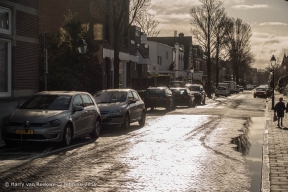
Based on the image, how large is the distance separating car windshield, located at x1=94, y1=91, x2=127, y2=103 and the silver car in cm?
311

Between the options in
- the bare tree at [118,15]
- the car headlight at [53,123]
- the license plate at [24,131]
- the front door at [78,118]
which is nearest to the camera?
the license plate at [24,131]

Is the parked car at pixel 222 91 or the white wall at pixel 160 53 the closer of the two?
the parked car at pixel 222 91

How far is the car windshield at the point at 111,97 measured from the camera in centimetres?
1758

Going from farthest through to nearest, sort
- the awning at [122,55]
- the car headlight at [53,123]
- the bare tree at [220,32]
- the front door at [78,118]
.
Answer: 1. the bare tree at [220,32]
2. the awning at [122,55]
3. the front door at [78,118]
4. the car headlight at [53,123]

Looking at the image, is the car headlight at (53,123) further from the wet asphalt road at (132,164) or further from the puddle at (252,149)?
the puddle at (252,149)

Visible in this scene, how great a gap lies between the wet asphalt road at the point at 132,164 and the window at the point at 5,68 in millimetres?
5396

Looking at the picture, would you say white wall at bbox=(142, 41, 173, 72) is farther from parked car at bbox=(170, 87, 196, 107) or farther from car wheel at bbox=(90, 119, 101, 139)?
car wheel at bbox=(90, 119, 101, 139)

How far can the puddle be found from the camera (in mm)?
8609

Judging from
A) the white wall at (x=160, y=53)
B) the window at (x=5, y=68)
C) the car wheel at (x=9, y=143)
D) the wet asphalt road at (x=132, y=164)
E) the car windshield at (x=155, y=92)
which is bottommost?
the wet asphalt road at (x=132, y=164)

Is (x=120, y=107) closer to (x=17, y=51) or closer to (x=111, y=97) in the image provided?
(x=111, y=97)

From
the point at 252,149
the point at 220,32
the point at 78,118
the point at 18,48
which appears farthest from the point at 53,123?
the point at 220,32

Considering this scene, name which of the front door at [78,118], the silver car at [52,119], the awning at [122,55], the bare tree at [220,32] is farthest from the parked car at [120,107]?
the bare tree at [220,32]

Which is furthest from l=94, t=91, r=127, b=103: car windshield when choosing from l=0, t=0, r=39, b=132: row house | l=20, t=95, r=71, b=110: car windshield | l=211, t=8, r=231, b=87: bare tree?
l=211, t=8, r=231, b=87: bare tree

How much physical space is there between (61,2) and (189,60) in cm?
5911
